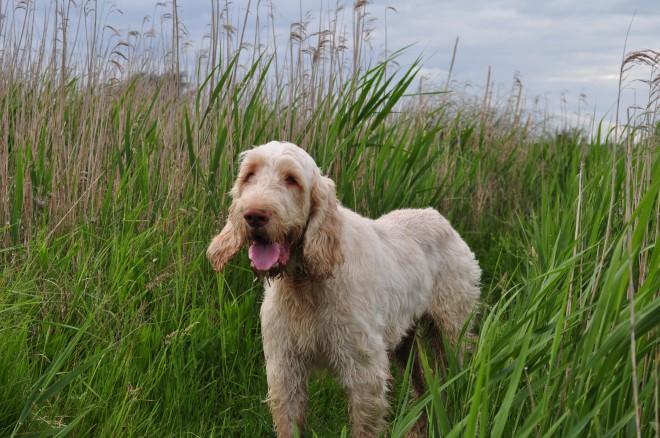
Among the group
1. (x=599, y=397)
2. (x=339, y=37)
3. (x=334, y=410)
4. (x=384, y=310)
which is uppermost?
(x=339, y=37)

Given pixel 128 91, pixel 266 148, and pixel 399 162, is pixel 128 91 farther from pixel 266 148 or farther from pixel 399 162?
pixel 266 148

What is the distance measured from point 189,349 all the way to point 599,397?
2235mm

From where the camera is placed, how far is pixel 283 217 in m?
3.12

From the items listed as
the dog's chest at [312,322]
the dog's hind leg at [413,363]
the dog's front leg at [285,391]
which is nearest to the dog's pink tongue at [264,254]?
the dog's chest at [312,322]

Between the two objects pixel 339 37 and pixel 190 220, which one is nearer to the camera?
pixel 190 220

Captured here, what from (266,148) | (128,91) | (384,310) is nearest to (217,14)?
(128,91)

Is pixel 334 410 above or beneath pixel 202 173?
beneath

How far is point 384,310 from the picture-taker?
3643 mm

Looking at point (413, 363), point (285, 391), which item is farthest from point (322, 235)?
point (413, 363)

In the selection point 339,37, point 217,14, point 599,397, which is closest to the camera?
point 599,397

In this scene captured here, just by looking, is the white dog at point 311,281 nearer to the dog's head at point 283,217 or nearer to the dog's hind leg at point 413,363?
the dog's head at point 283,217

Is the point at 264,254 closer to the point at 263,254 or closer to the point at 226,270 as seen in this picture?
the point at 263,254

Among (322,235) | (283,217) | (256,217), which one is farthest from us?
(322,235)

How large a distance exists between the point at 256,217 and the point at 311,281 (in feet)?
1.83
